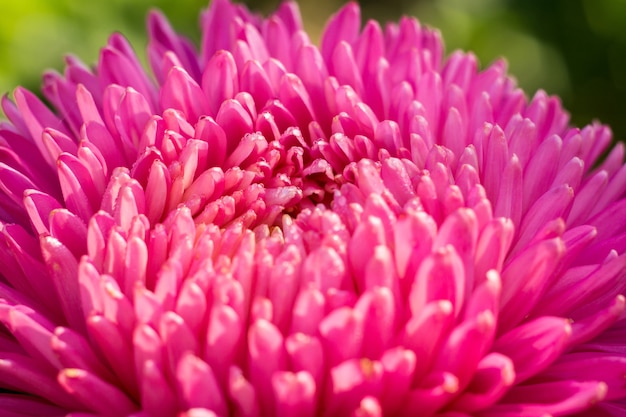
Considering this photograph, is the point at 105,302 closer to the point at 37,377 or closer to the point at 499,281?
the point at 37,377

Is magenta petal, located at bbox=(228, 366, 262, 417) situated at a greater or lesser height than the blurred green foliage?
lesser

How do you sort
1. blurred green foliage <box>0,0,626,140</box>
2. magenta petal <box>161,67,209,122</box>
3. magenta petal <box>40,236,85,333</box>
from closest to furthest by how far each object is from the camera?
magenta petal <box>40,236,85,333</box> < magenta petal <box>161,67,209,122</box> < blurred green foliage <box>0,0,626,140</box>

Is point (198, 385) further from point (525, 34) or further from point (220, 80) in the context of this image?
point (525, 34)

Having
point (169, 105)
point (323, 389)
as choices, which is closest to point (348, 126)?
point (169, 105)

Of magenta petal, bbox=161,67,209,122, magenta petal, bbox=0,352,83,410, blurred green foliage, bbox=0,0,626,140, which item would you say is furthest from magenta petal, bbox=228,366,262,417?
blurred green foliage, bbox=0,0,626,140

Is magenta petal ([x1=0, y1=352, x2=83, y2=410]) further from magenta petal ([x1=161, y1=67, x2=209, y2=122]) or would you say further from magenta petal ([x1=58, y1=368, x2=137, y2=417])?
magenta petal ([x1=161, y1=67, x2=209, y2=122])

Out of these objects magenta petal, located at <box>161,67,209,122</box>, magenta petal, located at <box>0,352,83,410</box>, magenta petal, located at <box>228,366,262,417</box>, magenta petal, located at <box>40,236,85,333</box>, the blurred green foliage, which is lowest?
magenta petal, located at <box>228,366,262,417</box>
